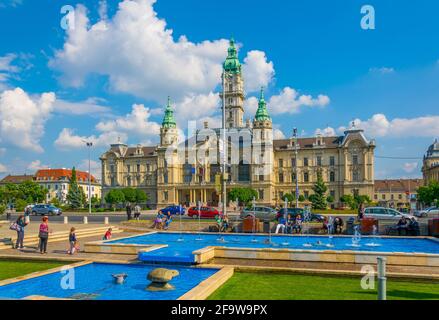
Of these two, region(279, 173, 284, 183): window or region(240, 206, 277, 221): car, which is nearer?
region(240, 206, 277, 221): car

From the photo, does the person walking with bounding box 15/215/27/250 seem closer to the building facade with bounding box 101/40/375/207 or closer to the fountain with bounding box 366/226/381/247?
the fountain with bounding box 366/226/381/247

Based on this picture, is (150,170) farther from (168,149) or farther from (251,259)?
(251,259)

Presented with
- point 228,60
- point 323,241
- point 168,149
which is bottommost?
point 323,241

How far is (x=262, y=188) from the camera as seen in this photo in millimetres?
80312

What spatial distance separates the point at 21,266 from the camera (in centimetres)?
1434

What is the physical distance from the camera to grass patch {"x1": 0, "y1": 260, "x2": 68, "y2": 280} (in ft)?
42.8

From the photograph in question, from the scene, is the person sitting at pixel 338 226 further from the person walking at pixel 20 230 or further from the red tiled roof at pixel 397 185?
the red tiled roof at pixel 397 185

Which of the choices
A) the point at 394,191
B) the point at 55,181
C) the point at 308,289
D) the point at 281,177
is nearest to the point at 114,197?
the point at 281,177

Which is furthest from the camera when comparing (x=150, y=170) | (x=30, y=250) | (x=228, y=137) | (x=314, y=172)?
(x=150, y=170)

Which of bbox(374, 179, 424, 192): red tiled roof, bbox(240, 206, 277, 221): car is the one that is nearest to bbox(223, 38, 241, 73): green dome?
bbox(374, 179, 424, 192): red tiled roof

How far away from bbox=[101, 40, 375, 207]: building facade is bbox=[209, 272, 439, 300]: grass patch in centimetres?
6139

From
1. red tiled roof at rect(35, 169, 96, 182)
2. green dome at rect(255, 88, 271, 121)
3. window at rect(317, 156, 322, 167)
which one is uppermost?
green dome at rect(255, 88, 271, 121)

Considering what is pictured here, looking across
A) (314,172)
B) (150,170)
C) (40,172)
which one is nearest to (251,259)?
(314,172)

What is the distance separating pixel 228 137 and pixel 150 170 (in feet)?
72.9
